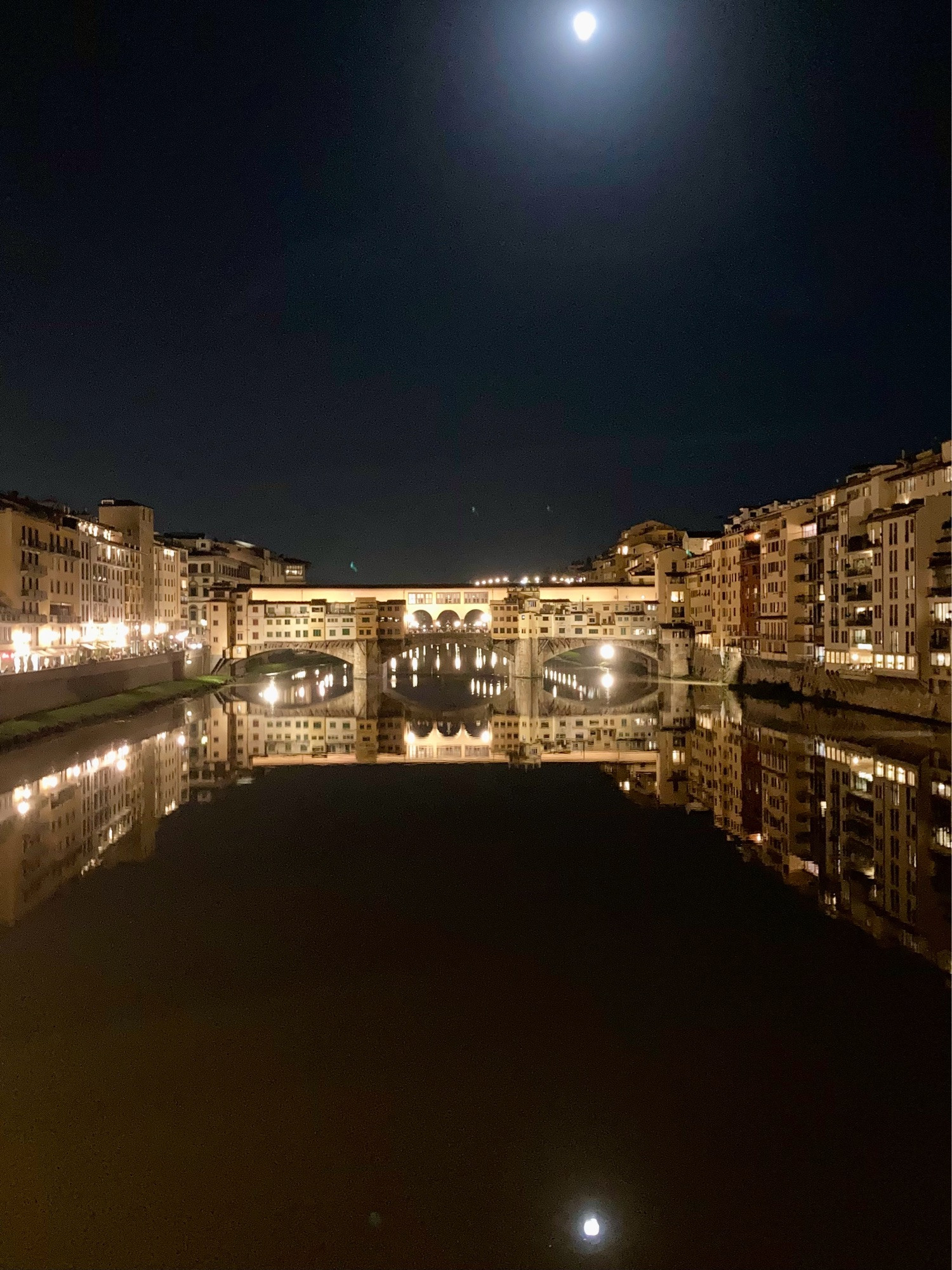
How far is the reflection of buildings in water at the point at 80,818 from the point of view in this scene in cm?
1630

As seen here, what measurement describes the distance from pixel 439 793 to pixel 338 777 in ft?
14.3

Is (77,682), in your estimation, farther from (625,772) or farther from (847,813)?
(847,813)

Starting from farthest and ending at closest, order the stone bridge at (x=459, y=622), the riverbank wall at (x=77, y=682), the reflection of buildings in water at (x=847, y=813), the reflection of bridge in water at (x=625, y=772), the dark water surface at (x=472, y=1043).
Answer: the stone bridge at (x=459, y=622) < the riverbank wall at (x=77, y=682) < the reflection of bridge in water at (x=625, y=772) < the reflection of buildings in water at (x=847, y=813) < the dark water surface at (x=472, y=1043)

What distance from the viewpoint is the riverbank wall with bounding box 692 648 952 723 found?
33344 mm

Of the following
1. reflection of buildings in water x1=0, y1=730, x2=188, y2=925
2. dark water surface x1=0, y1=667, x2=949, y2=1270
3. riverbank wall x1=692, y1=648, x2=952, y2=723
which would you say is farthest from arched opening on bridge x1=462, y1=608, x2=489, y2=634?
dark water surface x1=0, y1=667, x2=949, y2=1270

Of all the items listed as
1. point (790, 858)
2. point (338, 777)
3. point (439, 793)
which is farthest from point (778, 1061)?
point (338, 777)

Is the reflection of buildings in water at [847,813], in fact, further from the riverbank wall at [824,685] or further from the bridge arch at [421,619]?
the bridge arch at [421,619]

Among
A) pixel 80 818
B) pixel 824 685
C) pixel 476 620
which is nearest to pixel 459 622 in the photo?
pixel 476 620

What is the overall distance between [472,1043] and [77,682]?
113ft

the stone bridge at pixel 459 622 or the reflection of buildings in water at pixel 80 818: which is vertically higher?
the stone bridge at pixel 459 622

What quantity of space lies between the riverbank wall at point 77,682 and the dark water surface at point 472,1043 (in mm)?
13846

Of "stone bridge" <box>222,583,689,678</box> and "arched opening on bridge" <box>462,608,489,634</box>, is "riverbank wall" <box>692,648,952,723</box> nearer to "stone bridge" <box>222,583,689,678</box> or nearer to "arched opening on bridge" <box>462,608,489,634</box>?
"stone bridge" <box>222,583,689,678</box>

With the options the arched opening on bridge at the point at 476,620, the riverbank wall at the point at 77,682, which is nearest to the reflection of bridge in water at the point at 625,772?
the riverbank wall at the point at 77,682

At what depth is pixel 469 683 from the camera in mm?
69875
